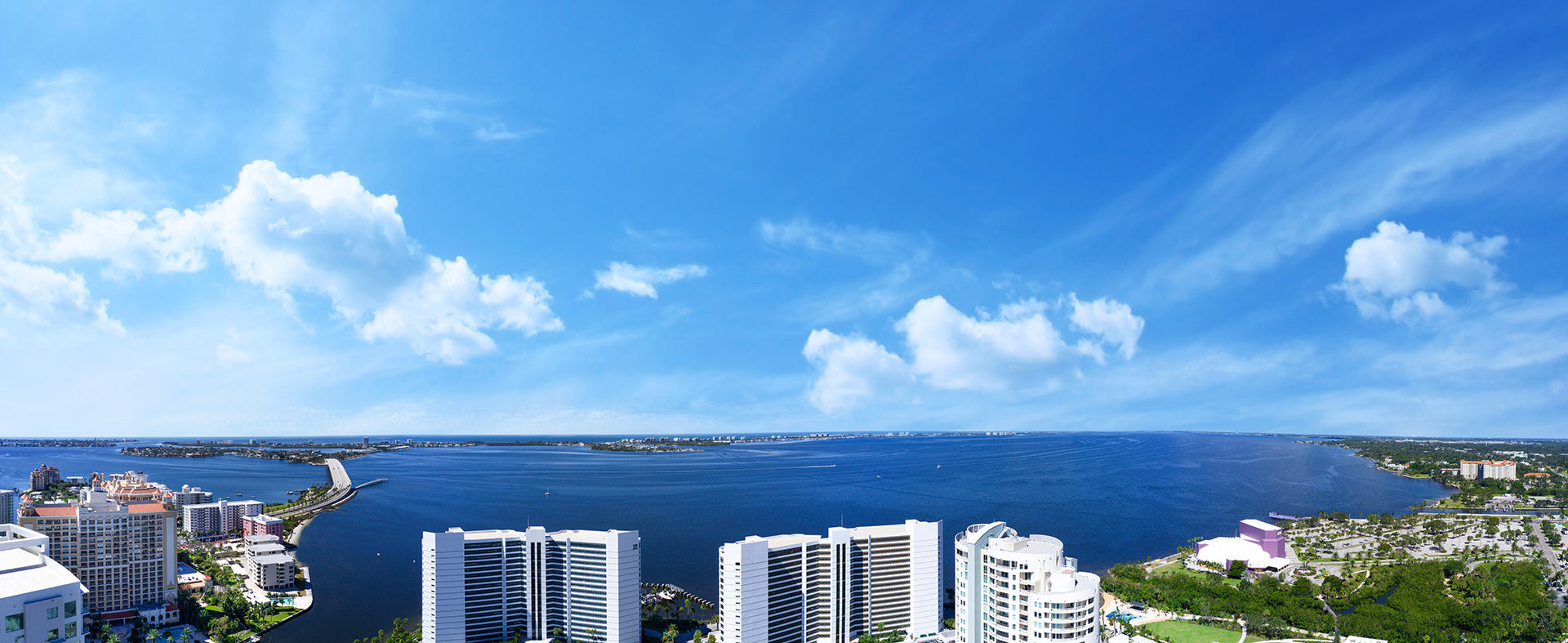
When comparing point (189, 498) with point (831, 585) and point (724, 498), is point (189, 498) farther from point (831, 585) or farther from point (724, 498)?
point (831, 585)

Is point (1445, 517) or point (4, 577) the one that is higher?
point (4, 577)

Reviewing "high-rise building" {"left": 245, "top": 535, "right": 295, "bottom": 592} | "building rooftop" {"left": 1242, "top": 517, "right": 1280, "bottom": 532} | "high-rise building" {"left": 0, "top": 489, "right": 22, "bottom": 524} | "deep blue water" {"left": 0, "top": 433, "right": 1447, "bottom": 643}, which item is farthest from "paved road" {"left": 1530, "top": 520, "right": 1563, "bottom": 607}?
"high-rise building" {"left": 0, "top": 489, "right": 22, "bottom": 524}

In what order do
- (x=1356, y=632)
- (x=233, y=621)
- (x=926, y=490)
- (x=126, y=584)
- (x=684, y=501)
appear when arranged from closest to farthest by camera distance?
(x=1356, y=632)
(x=233, y=621)
(x=126, y=584)
(x=684, y=501)
(x=926, y=490)

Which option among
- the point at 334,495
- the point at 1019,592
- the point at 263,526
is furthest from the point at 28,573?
the point at 334,495

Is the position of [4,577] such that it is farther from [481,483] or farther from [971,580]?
[481,483]

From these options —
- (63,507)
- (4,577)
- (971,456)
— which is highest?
(4,577)

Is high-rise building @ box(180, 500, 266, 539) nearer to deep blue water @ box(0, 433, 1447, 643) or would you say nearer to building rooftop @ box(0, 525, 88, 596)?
deep blue water @ box(0, 433, 1447, 643)

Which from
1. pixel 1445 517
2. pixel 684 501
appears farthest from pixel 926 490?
pixel 1445 517
